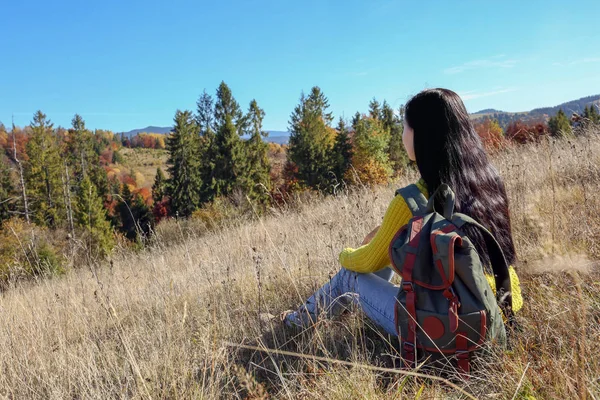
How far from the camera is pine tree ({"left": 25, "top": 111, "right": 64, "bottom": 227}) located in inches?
1156

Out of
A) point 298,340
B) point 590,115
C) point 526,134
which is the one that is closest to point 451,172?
point 298,340

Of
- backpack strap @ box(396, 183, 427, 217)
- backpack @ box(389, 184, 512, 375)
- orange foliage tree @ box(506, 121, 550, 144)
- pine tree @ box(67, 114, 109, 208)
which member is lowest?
backpack @ box(389, 184, 512, 375)

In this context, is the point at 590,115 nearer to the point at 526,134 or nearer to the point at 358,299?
the point at 526,134

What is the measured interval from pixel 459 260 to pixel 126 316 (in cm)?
266

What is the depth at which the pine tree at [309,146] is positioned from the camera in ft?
107

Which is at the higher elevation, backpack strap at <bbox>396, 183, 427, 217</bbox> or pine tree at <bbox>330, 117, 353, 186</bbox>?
pine tree at <bbox>330, 117, 353, 186</bbox>

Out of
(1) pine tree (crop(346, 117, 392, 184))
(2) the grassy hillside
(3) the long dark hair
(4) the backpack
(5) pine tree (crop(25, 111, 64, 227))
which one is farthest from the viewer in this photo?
(2) the grassy hillside

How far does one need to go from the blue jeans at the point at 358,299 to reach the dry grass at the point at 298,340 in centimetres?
7

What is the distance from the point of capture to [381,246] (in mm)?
1636

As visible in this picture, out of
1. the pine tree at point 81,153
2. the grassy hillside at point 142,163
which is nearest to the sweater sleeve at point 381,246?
the pine tree at point 81,153

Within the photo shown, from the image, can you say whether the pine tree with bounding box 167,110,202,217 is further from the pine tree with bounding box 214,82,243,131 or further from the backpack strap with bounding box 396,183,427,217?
the backpack strap with bounding box 396,183,427,217

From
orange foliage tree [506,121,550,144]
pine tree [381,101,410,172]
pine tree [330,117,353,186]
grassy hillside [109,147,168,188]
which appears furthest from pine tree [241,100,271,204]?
grassy hillside [109,147,168,188]

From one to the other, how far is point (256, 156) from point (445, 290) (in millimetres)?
33213

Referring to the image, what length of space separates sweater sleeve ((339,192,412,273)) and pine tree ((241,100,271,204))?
93.5ft
